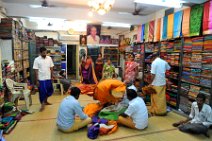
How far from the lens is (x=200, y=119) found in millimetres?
3303

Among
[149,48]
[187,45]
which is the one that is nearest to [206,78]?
[187,45]

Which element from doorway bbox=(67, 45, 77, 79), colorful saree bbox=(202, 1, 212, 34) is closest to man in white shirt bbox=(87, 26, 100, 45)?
doorway bbox=(67, 45, 77, 79)

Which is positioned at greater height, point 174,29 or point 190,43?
point 174,29

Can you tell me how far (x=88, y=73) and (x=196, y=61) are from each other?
4083 mm

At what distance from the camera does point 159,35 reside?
514 cm

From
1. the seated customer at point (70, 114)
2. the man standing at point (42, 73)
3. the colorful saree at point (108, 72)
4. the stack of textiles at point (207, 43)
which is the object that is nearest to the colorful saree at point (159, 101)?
the stack of textiles at point (207, 43)

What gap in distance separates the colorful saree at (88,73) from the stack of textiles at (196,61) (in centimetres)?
383

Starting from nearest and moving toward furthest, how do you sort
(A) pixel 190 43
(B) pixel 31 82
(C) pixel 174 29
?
(A) pixel 190 43
(C) pixel 174 29
(B) pixel 31 82

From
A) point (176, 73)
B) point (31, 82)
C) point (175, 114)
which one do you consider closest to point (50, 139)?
point (175, 114)

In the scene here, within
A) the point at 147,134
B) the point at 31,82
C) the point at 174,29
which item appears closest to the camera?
the point at 147,134

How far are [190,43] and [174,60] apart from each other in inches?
25.4

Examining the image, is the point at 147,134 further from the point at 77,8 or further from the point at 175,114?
the point at 77,8

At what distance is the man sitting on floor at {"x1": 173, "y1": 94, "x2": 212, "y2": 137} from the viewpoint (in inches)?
125

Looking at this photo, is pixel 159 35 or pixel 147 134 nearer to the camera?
pixel 147 134
